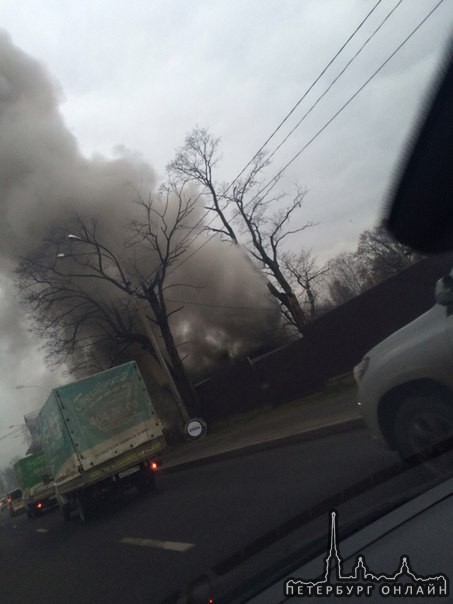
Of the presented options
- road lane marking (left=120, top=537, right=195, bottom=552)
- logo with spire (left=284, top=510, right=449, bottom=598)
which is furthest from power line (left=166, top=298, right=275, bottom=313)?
logo with spire (left=284, top=510, right=449, bottom=598)

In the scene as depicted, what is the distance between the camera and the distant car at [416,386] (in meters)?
3.53

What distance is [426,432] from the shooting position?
148 inches

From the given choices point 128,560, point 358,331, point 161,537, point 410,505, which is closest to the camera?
point 410,505

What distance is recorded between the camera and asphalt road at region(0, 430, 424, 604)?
4.52 metres

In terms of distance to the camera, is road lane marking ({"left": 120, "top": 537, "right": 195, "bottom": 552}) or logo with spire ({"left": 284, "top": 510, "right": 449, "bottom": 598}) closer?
logo with spire ({"left": 284, "top": 510, "right": 449, "bottom": 598})

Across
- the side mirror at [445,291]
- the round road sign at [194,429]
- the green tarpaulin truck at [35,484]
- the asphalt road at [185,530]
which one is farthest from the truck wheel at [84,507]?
the side mirror at [445,291]

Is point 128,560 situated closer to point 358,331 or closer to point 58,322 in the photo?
point 358,331

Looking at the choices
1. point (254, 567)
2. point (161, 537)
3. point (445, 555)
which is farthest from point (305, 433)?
point (445, 555)

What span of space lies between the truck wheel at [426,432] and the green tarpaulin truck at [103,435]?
288 inches

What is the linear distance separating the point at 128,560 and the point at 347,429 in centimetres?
352

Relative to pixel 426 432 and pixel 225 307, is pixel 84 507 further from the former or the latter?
pixel 225 307

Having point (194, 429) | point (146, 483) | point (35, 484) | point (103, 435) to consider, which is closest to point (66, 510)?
point (146, 483)

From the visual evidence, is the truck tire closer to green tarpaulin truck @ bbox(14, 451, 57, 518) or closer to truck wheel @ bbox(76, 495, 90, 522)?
truck wheel @ bbox(76, 495, 90, 522)

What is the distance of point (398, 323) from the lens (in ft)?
Result: 45.0
